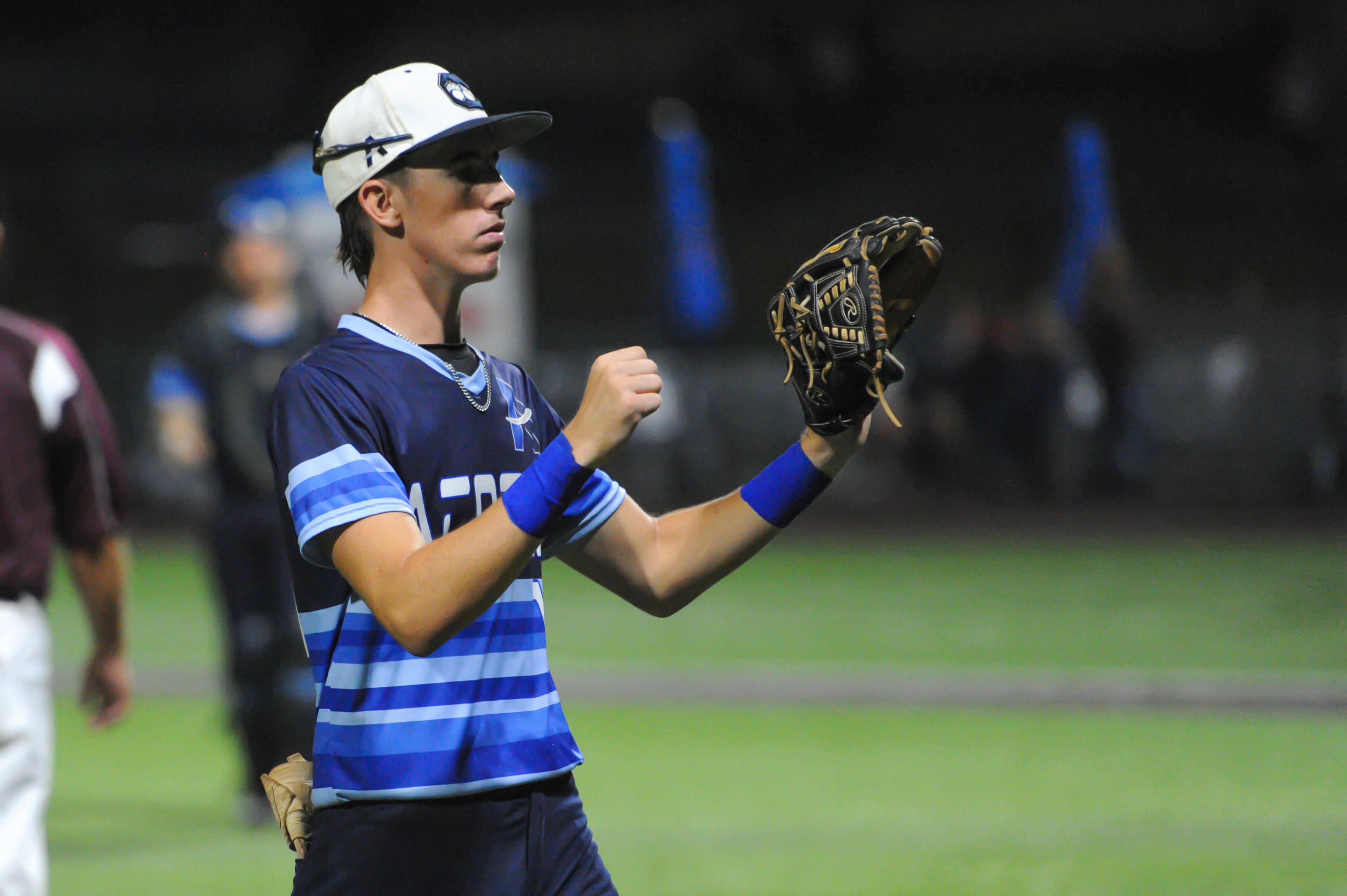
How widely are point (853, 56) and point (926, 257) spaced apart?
83.1 feet

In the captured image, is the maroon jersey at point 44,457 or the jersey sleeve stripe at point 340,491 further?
the maroon jersey at point 44,457

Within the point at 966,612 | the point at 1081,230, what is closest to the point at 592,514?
the point at 966,612

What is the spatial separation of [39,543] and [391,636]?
6.73 ft

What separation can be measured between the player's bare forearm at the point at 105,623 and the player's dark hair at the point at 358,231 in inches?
78.3

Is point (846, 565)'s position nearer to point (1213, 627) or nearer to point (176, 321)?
point (1213, 627)

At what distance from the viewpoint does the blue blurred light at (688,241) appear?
22.1 metres

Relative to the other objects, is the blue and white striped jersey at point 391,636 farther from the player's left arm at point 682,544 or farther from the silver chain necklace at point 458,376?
the player's left arm at point 682,544

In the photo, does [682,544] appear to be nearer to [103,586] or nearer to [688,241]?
[103,586]

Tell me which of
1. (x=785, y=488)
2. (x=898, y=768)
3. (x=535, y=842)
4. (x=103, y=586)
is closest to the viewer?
(x=535, y=842)

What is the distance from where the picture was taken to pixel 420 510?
290 centimetres

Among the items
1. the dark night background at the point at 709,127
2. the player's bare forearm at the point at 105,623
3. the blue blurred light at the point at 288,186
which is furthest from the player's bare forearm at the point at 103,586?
the dark night background at the point at 709,127

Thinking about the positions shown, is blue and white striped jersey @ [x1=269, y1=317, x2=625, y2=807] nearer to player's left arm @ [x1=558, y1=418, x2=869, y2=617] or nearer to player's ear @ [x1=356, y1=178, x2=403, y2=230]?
player's ear @ [x1=356, y1=178, x2=403, y2=230]

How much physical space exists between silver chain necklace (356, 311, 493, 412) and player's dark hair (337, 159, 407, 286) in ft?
0.33

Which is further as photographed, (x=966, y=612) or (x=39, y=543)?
(x=966, y=612)
